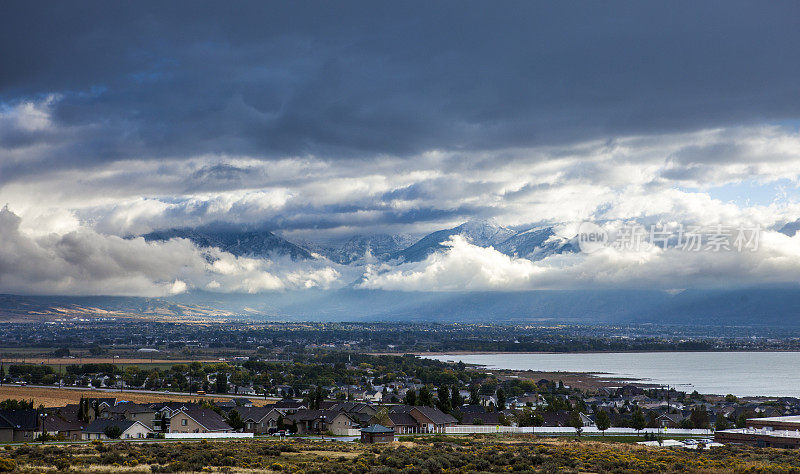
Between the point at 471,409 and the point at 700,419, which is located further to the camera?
the point at 471,409

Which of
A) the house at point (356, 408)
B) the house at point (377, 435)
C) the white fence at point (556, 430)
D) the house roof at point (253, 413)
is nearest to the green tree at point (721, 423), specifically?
the white fence at point (556, 430)

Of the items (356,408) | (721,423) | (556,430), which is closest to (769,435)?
(556,430)

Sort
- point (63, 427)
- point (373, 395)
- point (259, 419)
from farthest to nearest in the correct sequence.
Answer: point (373, 395) → point (259, 419) → point (63, 427)

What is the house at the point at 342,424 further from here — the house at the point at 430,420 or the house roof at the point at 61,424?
the house roof at the point at 61,424

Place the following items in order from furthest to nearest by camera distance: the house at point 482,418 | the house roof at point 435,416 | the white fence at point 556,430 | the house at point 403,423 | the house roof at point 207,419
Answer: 1. the house at point 482,418
2. the white fence at point 556,430
3. the house roof at point 435,416
4. the house at point 403,423
5. the house roof at point 207,419

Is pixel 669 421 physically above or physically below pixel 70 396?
above

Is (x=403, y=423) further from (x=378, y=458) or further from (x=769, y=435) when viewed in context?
(x=769, y=435)
